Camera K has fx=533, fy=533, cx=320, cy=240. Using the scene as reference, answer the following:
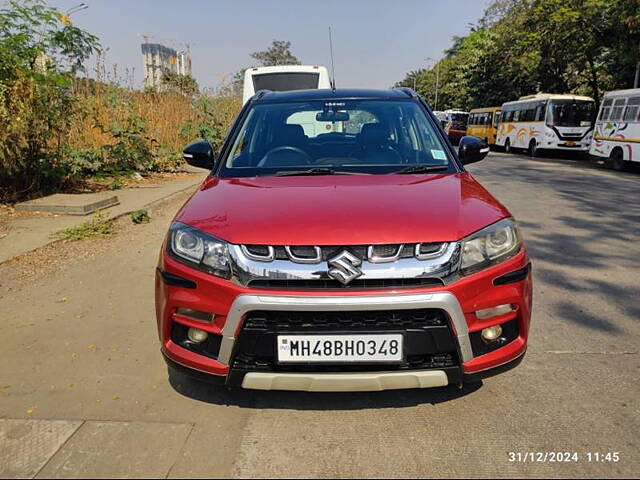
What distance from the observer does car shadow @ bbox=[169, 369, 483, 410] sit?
2729mm

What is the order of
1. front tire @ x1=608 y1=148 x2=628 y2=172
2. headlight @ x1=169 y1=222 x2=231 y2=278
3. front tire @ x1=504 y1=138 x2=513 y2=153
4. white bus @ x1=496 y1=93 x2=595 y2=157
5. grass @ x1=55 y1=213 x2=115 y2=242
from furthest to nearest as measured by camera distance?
front tire @ x1=504 y1=138 x2=513 y2=153 < white bus @ x1=496 y1=93 x2=595 y2=157 < front tire @ x1=608 y1=148 x2=628 y2=172 < grass @ x1=55 y1=213 x2=115 y2=242 < headlight @ x1=169 y1=222 x2=231 y2=278

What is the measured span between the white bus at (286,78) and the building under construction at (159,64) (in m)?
3.14

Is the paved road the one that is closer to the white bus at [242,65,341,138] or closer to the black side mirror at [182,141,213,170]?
the black side mirror at [182,141,213,170]

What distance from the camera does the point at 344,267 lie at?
2.23 metres

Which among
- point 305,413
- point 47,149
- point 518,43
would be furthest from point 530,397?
point 518,43

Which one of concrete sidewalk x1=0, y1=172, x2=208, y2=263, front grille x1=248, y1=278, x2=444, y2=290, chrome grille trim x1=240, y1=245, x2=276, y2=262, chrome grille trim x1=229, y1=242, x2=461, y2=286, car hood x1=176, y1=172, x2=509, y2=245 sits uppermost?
car hood x1=176, y1=172, x2=509, y2=245

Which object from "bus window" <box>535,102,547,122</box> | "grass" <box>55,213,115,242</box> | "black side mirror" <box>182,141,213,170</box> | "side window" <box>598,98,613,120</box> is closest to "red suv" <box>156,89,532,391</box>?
"black side mirror" <box>182,141,213,170</box>

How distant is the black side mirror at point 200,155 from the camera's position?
12.6 feet

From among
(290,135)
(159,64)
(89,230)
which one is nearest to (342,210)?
(290,135)

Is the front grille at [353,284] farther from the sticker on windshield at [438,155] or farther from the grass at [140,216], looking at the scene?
the grass at [140,216]

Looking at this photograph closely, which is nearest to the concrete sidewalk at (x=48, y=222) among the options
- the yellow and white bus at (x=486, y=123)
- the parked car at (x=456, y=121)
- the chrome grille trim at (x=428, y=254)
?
the chrome grille trim at (x=428, y=254)

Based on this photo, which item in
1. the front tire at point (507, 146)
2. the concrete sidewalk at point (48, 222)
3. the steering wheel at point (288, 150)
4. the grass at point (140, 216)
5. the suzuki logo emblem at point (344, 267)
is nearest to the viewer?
the suzuki logo emblem at point (344, 267)

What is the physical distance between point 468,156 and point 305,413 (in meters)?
2.33

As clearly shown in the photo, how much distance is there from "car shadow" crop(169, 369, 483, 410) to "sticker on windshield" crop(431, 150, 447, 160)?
55.7 inches
